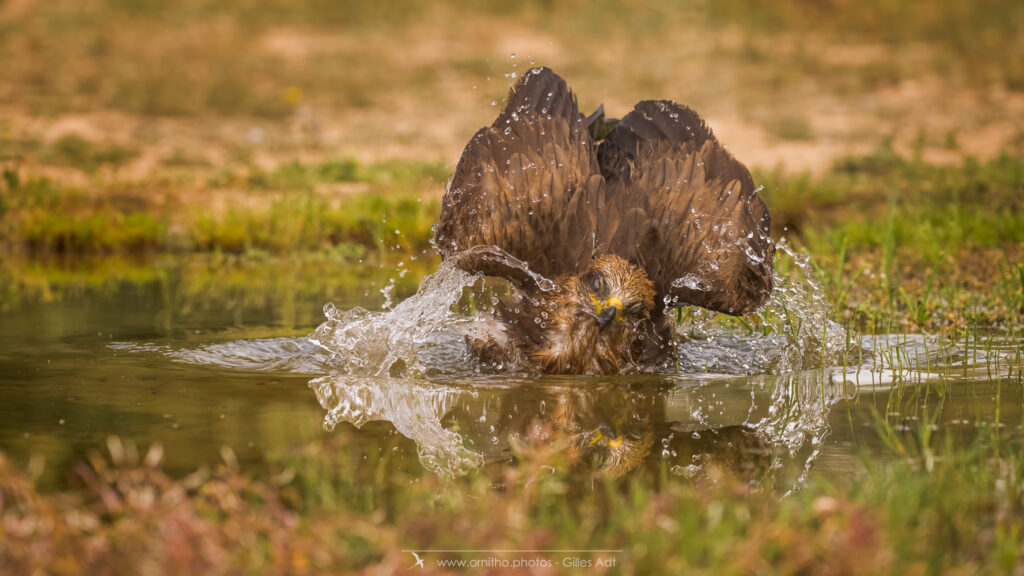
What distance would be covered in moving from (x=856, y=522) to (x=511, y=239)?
3.01 meters

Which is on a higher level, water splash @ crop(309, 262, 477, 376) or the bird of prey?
the bird of prey

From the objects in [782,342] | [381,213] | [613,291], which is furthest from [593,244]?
[381,213]

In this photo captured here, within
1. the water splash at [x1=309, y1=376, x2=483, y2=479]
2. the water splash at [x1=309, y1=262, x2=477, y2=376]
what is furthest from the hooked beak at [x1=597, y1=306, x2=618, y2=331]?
the water splash at [x1=309, y1=262, x2=477, y2=376]

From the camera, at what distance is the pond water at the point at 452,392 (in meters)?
3.84

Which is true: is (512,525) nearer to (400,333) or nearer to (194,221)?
(400,333)

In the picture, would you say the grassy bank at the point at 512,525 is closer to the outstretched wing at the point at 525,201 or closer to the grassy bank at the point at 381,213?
the outstretched wing at the point at 525,201

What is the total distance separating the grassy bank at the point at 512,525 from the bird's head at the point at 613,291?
171 centimetres

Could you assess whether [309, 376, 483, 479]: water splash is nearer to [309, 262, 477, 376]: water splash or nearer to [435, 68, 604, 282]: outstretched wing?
[309, 262, 477, 376]: water splash

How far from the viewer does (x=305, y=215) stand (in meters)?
11.3

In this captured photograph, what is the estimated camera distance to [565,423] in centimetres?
435

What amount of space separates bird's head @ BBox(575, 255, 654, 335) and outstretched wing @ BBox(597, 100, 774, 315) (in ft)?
0.36

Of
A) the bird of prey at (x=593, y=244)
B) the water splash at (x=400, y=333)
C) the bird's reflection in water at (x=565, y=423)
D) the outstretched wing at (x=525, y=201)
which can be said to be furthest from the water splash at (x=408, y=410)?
the outstretched wing at (x=525, y=201)

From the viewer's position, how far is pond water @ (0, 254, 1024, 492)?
12.6ft

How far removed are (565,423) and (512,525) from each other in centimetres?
177
